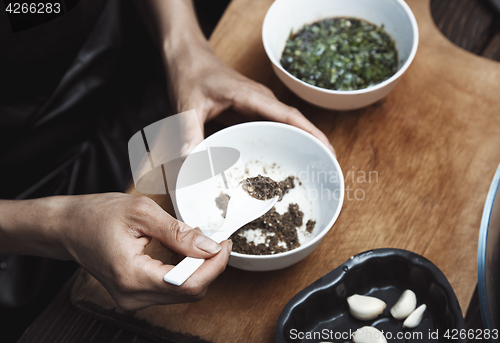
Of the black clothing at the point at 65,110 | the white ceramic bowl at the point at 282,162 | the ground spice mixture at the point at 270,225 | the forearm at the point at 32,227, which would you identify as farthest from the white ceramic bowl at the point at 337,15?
the forearm at the point at 32,227

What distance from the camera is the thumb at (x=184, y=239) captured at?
697 millimetres

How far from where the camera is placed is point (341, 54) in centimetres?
110

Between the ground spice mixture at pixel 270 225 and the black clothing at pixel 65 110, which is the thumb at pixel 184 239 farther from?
the black clothing at pixel 65 110

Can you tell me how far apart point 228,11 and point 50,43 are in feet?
1.84

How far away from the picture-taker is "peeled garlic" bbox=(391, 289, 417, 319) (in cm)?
79

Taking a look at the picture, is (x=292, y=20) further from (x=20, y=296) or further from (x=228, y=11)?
(x=20, y=296)

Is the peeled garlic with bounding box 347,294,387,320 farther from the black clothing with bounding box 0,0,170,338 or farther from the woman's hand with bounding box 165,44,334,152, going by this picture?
the black clothing with bounding box 0,0,170,338

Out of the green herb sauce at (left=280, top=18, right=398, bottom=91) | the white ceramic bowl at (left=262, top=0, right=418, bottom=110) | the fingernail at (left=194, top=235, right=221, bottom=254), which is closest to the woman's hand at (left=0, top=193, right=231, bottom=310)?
the fingernail at (left=194, top=235, right=221, bottom=254)

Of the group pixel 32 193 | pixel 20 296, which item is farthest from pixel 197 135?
pixel 20 296

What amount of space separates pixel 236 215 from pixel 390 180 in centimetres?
44

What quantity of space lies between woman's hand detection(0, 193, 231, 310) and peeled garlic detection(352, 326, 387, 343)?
335 millimetres

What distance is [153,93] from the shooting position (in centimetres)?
139

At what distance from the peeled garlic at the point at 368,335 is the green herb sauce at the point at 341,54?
64cm

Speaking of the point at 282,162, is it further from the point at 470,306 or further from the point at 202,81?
the point at 470,306
